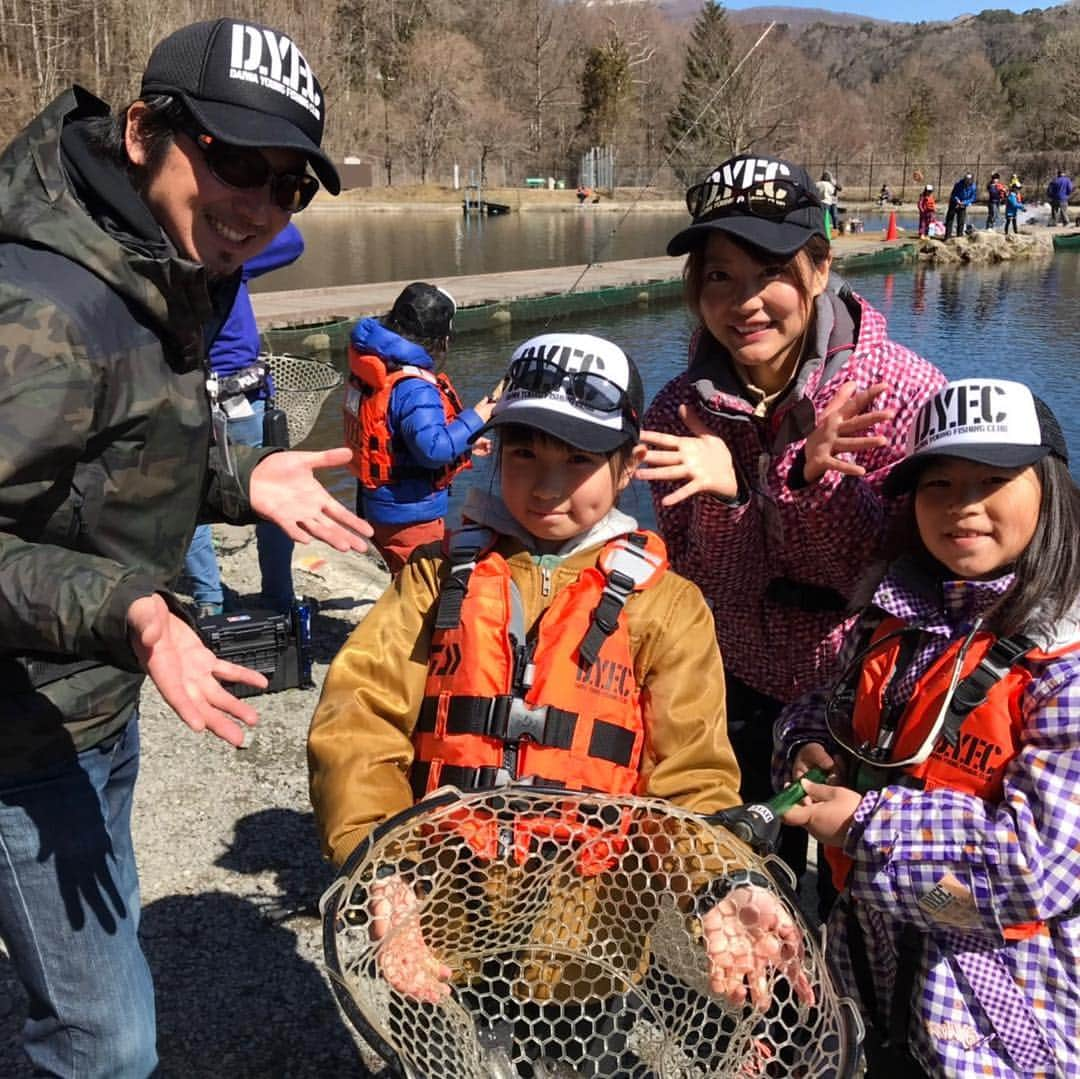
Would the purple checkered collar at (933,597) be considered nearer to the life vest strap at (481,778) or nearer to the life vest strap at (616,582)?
the life vest strap at (616,582)

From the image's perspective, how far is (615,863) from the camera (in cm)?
207

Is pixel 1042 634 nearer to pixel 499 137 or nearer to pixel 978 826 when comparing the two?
pixel 978 826

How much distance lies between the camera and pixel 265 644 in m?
5.22

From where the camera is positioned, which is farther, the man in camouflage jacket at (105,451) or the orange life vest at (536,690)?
the orange life vest at (536,690)

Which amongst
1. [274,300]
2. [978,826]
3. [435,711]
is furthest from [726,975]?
[274,300]

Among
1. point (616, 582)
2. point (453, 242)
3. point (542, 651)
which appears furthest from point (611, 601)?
point (453, 242)

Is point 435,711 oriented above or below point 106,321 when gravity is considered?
below

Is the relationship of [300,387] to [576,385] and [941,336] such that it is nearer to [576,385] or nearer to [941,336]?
[576,385]

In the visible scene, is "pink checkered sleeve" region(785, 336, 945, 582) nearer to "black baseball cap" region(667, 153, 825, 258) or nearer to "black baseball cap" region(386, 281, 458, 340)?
"black baseball cap" region(667, 153, 825, 258)

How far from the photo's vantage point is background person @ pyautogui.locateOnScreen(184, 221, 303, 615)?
5484 mm

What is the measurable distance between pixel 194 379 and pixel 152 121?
0.52 metres

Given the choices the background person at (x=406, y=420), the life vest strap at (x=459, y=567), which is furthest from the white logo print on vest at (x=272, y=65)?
the background person at (x=406, y=420)

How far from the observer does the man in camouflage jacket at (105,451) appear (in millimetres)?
1686

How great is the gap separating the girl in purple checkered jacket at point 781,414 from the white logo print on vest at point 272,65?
1.04 metres
